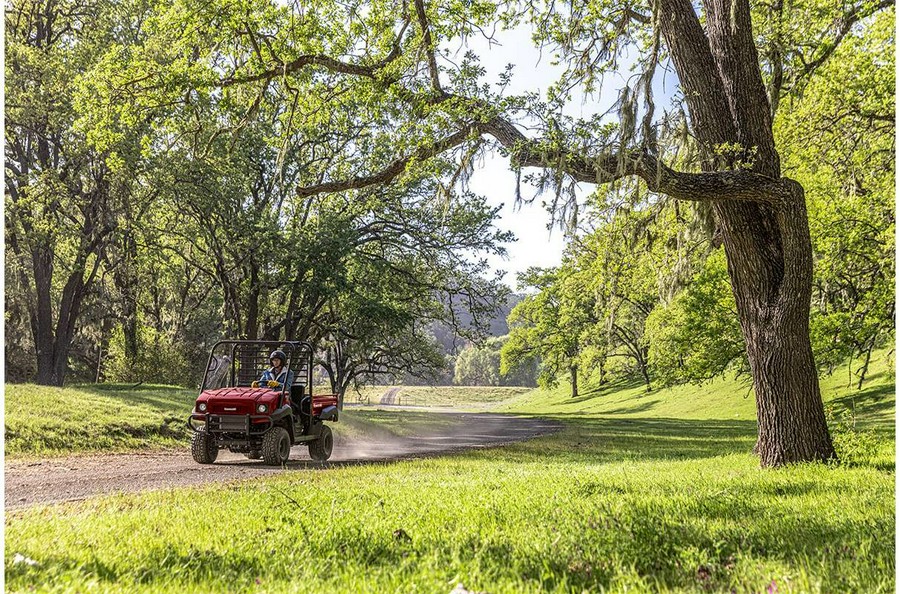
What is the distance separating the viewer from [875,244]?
15430 mm

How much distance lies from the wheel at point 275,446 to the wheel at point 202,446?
112 centimetres

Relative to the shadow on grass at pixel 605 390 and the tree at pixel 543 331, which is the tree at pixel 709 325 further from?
the shadow on grass at pixel 605 390

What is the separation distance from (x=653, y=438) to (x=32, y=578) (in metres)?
18.8

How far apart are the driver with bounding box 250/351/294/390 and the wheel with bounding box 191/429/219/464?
1146 mm

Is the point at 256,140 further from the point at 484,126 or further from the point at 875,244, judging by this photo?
the point at 875,244

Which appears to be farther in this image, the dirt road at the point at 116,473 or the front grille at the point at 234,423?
the front grille at the point at 234,423

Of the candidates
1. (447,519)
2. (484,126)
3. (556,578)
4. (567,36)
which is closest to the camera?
(556,578)

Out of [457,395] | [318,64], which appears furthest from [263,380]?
[457,395]

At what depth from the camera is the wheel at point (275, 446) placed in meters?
10.2

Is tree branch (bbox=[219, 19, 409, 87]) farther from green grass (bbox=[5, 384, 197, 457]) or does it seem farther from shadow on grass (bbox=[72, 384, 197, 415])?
shadow on grass (bbox=[72, 384, 197, 415])

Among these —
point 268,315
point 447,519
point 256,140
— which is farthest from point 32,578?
point 268,315

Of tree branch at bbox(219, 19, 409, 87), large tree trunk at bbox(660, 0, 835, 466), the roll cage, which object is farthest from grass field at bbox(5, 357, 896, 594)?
tree branch at bbox(219, 19, 409, 87)

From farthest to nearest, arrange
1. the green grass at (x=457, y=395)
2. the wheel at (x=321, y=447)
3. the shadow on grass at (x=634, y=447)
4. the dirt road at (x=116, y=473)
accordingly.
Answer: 1. the green grass at (x=457, y=395)
2. the shadow on grass at (x=634, y=447)
3. the wheel at (x=321, y=447)
4. the dirt road at (x=116, y=473)

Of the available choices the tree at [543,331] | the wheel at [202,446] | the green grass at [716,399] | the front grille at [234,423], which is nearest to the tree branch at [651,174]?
the front grille at [234,423]
